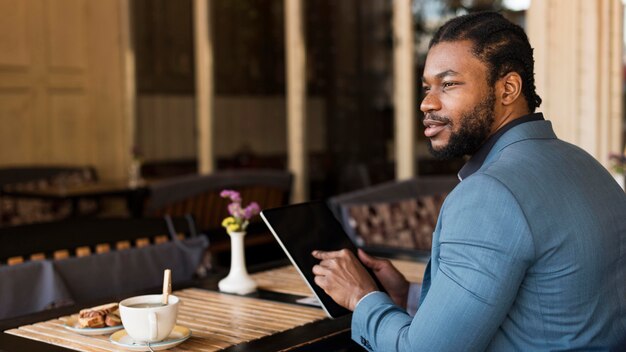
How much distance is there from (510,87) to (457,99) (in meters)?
0.11

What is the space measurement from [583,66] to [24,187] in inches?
172

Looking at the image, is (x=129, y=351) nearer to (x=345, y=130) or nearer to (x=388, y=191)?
(x=388, y=191)

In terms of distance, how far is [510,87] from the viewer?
1.78 m

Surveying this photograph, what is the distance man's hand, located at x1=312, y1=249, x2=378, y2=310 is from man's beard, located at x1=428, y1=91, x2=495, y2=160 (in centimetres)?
35

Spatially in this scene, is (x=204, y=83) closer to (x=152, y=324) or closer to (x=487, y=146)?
(x=152, y=324)

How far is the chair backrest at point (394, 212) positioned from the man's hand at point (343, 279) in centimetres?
224

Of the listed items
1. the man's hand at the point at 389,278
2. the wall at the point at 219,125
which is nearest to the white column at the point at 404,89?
the wall at the point at 219,125

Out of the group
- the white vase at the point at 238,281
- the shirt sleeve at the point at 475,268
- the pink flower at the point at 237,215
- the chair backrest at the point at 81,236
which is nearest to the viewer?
the shirt sleeve at the point at 475,268

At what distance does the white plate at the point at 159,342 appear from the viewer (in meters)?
1.97

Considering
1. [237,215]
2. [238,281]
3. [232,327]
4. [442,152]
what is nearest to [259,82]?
[237,215]

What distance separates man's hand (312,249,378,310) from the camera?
196 centimetres

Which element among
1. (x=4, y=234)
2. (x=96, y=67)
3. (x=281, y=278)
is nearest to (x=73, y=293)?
(x=4, y=234)

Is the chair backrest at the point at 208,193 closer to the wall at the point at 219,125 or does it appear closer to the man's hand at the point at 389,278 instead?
the wall at the point at 219,125

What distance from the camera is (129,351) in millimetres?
1965
